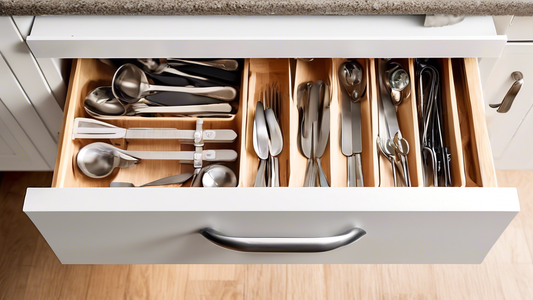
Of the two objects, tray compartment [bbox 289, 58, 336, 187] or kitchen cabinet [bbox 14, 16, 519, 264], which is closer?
kitchen cabinet [bbox 14, 16, 519, 264]

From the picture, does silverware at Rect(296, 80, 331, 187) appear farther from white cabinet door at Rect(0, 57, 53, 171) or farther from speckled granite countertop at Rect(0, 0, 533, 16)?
white cabinet door at Rect(0, 57, 53, 171)

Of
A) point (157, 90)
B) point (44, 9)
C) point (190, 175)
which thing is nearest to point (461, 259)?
point (190, 175)

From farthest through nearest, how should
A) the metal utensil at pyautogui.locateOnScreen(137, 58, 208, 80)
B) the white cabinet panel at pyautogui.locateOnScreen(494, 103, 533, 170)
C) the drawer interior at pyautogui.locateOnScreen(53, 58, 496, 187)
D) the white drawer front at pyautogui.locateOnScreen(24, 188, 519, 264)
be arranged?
1. the white cabinet panel at pyautogui.locateOnScreen(494, 103, 533, 170)
2. the metal utensil at pyautogui.locateOnScreen(137, 58, 208, 80)
3. the drawer interior at pyautogui.locateOnScreen(53, 58, 496, 187)
4. the white drawer front at pyautogui.locateOnScreen(24, 188, 519, 264)

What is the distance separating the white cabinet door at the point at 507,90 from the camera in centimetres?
70

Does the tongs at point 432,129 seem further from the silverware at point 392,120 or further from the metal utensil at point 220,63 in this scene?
the metal utensil at point 220,63

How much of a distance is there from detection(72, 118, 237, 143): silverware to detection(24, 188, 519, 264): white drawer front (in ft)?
0.61

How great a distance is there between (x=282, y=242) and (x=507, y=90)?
51 centimetres

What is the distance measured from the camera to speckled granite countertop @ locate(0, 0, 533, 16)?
57 centimetres

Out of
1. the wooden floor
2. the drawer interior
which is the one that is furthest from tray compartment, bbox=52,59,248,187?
the wooden floor

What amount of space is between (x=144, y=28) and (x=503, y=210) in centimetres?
53

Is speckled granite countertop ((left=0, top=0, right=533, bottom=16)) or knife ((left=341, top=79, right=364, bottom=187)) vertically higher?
speckled granite countertop ((left=0, top=0, right=533, bottom=16))

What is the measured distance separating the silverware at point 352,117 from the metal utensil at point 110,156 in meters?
0.20

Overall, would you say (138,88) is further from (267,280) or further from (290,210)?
(267,280)

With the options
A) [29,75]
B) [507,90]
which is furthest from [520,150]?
[29,75]
